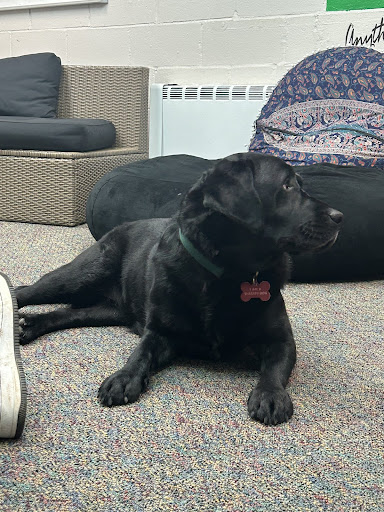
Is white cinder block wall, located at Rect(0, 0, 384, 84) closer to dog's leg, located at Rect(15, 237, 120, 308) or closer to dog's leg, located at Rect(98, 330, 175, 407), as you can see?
dog's leg, located at Rect(15, 237, 120, 308)

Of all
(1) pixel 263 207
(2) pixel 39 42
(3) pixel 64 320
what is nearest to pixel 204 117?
(2) pixel 39 42

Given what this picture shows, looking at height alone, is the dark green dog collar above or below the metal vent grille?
above

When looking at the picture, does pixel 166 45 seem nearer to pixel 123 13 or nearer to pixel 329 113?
pixel 123 13

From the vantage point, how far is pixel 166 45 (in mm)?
4145

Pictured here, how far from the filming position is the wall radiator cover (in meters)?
3.77

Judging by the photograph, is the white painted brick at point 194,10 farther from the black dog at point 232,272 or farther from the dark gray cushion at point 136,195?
the black dog at point 232,272

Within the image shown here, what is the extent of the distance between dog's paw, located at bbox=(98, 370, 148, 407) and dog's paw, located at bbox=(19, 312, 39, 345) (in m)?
0.41

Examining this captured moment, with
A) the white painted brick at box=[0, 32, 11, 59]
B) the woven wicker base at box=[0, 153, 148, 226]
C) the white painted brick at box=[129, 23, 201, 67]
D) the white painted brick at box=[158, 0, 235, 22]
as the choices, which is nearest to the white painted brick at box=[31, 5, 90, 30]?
the white painted brick at box=[0, 32, 11, 59]

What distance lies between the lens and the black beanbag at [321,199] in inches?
94.7

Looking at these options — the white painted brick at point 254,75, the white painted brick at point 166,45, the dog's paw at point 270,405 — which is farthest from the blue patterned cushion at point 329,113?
the dog's paw at point 270,405

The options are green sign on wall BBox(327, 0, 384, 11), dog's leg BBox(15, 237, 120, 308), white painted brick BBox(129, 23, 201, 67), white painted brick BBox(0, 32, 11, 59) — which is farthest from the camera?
white painted brick BBox(0, 32, 11, 59)

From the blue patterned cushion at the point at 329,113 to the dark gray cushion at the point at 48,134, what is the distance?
0.98 metres

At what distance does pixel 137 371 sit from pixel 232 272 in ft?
1.06

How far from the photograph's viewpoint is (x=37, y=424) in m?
1.25
